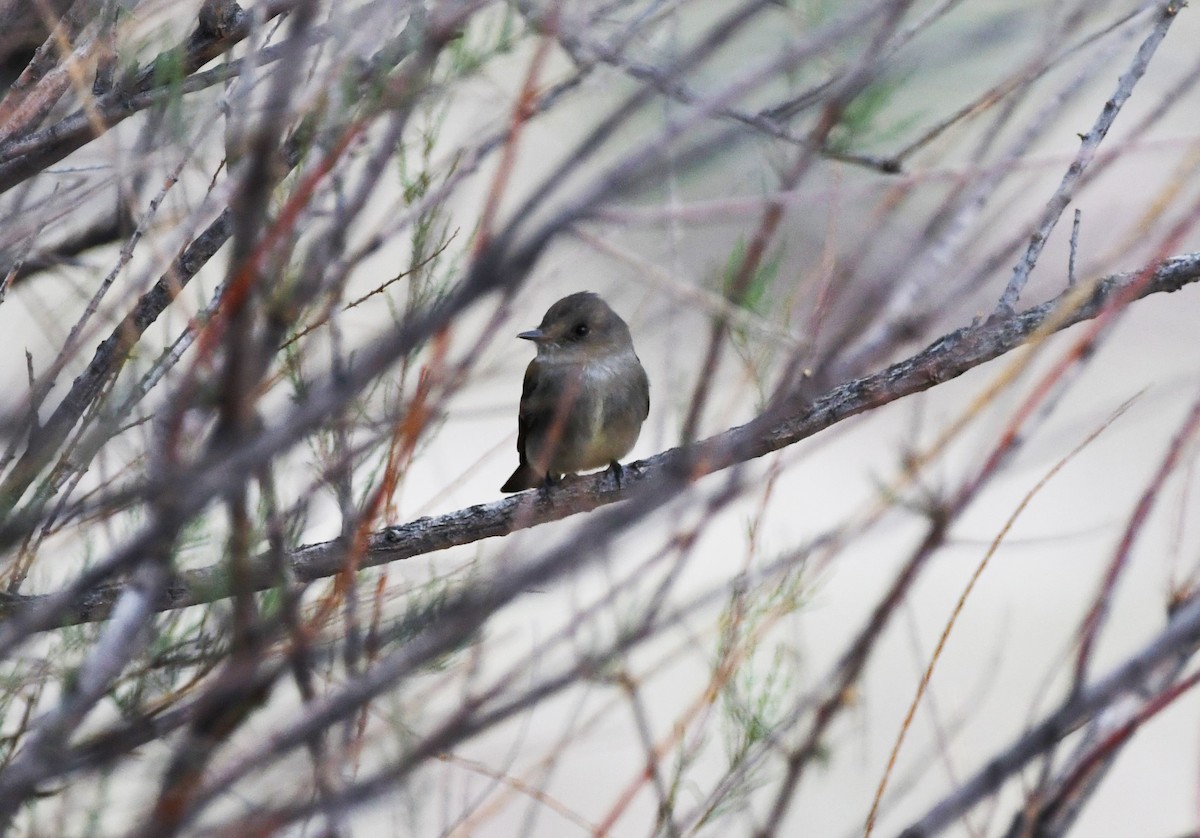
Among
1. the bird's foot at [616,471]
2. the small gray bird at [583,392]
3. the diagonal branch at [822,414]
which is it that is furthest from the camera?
the small gray bird at [583,392]

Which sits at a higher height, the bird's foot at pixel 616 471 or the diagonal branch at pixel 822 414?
the bird's foot at pixel 616 471

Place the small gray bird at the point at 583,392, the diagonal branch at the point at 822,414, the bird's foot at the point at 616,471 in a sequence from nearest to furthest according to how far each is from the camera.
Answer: the diagonal branch at the point at 822,414, the bird's foot at the point at 616,471, the small gray bird at the point at 583,392

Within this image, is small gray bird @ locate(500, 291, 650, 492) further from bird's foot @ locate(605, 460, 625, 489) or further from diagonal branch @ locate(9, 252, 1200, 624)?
diagonal branch @ locate(9, 252, 1200, 624)

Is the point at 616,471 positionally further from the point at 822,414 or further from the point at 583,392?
the point at 822,414

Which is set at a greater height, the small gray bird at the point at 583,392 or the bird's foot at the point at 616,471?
the small gray bird at the point at 583,392

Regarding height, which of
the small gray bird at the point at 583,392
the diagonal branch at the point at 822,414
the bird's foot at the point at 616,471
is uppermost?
the small gray bird at the point at 583,392

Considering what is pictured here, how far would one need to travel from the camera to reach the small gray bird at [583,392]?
4531mm

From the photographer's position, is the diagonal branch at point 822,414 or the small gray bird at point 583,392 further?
the small gray bird at point 583,392

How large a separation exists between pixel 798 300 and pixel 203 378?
0.90 metres

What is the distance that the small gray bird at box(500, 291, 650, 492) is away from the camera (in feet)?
14.9

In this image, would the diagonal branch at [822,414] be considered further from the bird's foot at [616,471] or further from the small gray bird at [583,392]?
the small gray bird at [583,392]

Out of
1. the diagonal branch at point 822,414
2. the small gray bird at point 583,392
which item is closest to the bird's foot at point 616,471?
the small gray bird at point 583,392

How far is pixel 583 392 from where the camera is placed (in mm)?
4605

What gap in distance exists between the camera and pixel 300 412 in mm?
900
